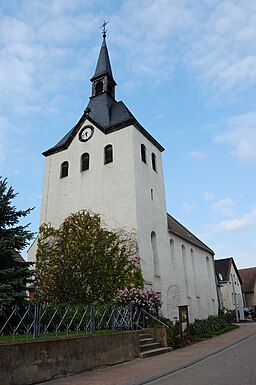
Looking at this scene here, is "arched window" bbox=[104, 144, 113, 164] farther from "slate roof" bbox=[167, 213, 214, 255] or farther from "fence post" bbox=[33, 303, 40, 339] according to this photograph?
"fence post" bbox=[33, 303, 40, 339]

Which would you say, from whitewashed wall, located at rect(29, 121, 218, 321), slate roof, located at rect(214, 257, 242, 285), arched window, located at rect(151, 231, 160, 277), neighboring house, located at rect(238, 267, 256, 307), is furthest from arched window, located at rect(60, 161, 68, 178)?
neighboring house, located at rect(238, 267, 256, 307)

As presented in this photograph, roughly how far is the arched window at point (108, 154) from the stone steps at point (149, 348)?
34.2ft

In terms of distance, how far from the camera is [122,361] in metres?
10.3

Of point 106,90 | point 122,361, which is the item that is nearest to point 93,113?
point 106,90

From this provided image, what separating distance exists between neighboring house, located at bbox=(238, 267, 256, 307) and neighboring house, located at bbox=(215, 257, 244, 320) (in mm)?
9888

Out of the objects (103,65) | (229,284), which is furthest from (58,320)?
(229,284)

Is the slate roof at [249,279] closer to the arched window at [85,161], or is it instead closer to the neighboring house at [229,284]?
the neighboring house at [229,284]

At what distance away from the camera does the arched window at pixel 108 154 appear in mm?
20234

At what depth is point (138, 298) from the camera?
1424cm

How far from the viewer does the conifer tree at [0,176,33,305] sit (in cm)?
1188

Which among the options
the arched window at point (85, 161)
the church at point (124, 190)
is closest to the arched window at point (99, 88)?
the church at point (124, 190)

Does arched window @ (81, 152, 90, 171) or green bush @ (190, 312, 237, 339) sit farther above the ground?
arched window @ (81, 152, 90, 171)

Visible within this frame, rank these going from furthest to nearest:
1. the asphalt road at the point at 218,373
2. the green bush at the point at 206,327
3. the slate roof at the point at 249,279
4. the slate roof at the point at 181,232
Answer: the slate roof at the point at 249,279, the slate roof at the point at 181,232, the green bush at the point at 206,327, the asphalt road at the point at 218,373

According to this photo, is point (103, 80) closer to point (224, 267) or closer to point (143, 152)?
point (143, 152)
